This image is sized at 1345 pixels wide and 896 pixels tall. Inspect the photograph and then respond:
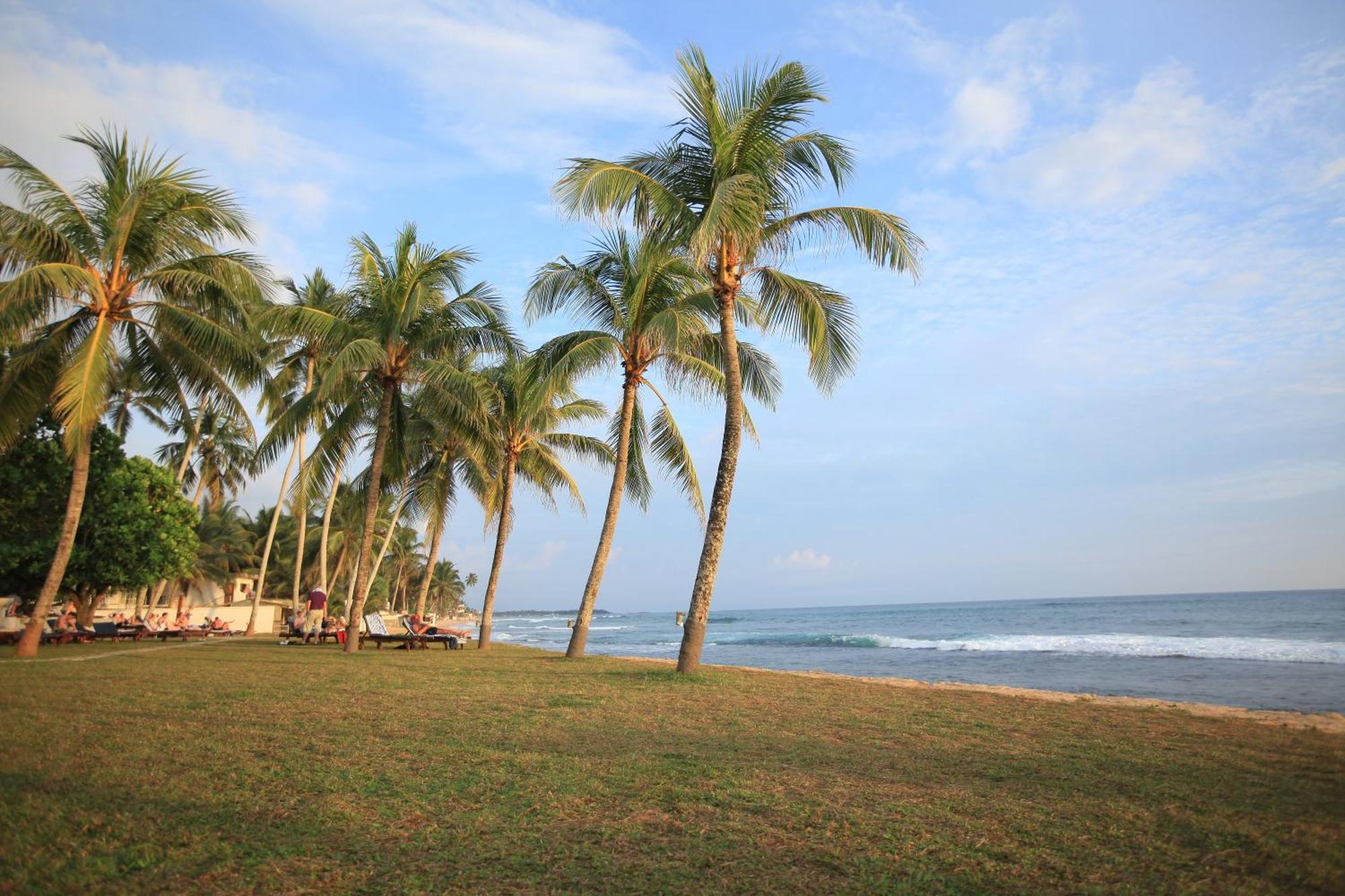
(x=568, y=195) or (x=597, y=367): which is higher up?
(x=568, y=195)

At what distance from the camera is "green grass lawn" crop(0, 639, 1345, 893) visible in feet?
11.7

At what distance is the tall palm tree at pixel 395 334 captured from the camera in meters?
16.5

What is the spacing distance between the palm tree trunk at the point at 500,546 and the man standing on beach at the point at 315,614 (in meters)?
4.76

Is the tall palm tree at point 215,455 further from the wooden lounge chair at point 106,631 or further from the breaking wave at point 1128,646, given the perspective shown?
the breaking wave at point 1128,646

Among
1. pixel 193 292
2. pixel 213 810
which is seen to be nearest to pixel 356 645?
pixel 193 292

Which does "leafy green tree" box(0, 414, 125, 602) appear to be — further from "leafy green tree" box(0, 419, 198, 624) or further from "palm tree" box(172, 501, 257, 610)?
"palm tree" box(172, 501, 257, 610)

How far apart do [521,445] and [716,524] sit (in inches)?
390

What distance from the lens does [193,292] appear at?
48.4 ft

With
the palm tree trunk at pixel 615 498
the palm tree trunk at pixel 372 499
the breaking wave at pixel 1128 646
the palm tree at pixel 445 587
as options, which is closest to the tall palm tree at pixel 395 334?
the palm tree trunk at pixel 372 499

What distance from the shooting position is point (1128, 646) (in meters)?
28.9

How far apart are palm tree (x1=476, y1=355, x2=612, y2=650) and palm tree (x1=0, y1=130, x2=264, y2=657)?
232 inches

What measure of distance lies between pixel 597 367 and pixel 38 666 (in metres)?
10.3

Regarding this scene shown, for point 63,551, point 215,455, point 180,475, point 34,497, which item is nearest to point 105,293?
point 63,551

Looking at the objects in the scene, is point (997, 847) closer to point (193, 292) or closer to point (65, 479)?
point (193, 292)
